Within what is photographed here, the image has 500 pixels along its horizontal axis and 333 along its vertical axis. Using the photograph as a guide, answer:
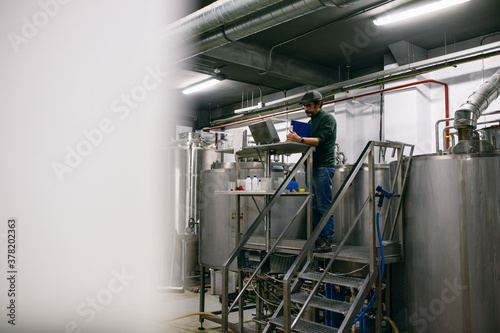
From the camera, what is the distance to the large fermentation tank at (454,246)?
11.4 ft

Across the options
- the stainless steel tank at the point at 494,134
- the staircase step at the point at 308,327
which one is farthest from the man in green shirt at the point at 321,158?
the stainless steel tank at the point at 494,134

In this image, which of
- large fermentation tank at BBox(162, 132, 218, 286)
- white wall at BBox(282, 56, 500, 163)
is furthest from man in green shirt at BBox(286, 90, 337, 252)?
large fermentation tank at BBox(162, 132, 218, 286)

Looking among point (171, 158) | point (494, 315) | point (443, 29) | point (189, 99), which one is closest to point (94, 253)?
point (494, 315)

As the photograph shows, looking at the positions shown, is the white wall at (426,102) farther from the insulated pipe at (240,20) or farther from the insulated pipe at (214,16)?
the insulated pipe at (214,16)

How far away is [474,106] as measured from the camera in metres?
4.43

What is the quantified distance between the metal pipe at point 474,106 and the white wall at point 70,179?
324 cm

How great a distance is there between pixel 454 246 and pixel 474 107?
1.70m

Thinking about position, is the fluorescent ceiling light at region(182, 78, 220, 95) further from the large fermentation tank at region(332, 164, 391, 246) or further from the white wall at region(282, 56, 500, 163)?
the large fermentation tank at region(332, 164, 391, 246)

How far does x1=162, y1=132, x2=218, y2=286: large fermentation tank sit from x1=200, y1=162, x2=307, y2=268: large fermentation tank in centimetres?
161

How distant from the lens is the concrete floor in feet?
16.2

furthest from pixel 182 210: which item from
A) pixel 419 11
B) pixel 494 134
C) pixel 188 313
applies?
pixel 494 134

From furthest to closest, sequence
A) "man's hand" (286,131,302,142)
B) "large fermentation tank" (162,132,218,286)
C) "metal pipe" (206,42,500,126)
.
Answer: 1. "large fermentation tank" (162,132,218,286)
2. "metal pipe" (206,42,500,126)
3. "man's hand" (286,131,302,142)

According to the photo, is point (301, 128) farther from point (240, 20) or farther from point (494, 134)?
point (494, 134)

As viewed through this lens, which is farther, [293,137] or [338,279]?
[293,137]
